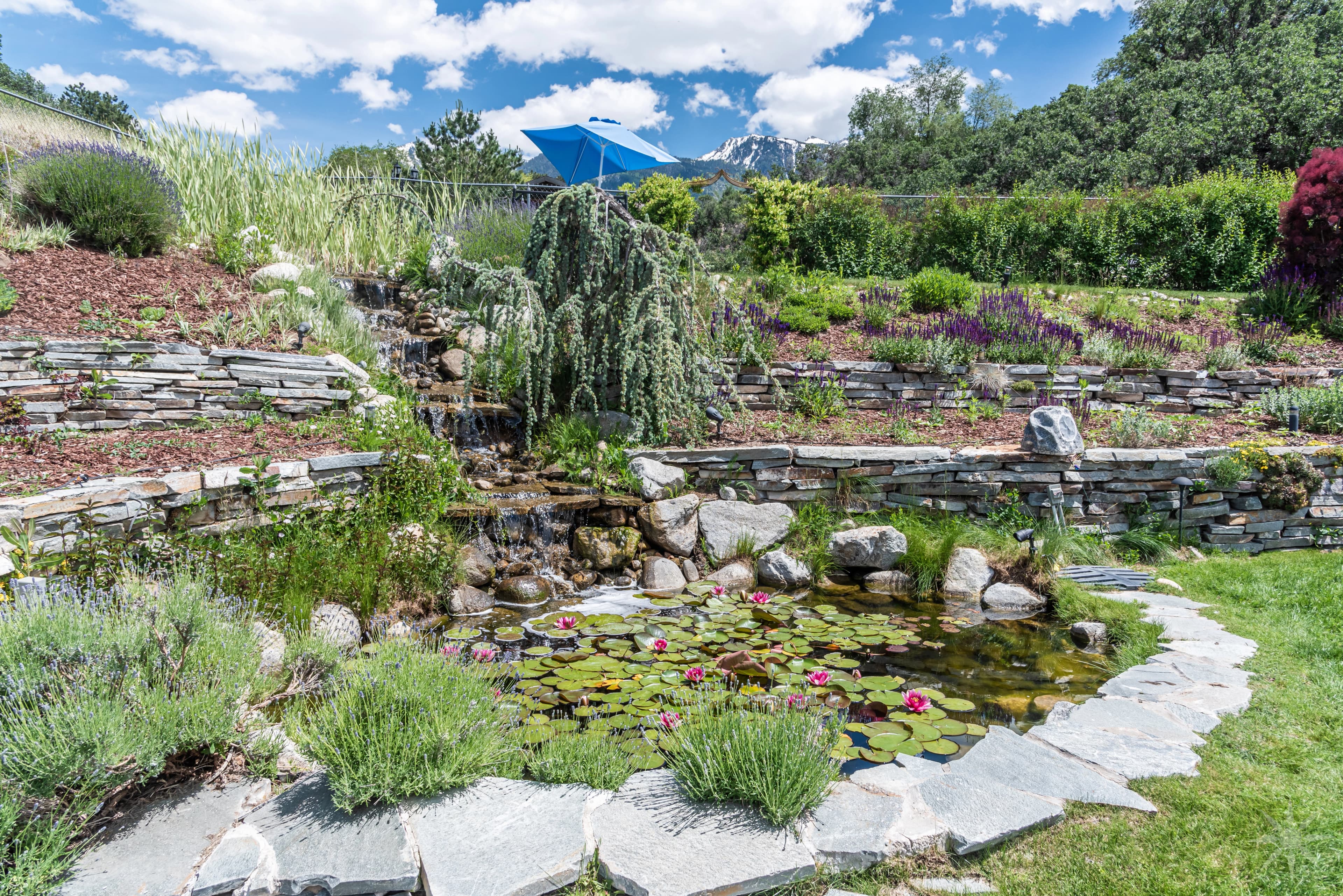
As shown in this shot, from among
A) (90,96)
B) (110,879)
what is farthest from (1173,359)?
(90,96)

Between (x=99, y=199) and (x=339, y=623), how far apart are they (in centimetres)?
584

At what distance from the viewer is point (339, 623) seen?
4125mm

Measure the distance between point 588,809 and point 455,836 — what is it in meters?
0.41

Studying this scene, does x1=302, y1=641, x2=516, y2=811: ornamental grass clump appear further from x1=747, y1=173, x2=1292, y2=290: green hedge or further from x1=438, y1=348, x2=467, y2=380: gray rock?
x1=747, y1=173, x2=1292, y2=290: green hedge

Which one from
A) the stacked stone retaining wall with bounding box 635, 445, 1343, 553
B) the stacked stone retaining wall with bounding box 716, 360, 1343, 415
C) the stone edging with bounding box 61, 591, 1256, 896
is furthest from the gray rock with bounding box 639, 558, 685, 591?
the stone edging with bounding box 61, 591, 1256, 896

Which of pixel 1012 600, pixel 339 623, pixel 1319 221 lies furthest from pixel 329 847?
pixel 1319 221

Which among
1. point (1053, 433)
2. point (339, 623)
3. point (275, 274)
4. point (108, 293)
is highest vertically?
point (275, 274)

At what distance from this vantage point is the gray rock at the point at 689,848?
1963 mm

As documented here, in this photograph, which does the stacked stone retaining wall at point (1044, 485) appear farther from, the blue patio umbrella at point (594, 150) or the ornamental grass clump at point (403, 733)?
the blue patio umbrella at point (594, 150)

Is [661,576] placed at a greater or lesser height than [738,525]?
lesser

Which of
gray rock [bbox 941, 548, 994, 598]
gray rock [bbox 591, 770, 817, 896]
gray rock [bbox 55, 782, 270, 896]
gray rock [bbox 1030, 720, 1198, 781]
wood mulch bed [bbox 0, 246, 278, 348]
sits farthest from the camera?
wood mulch bed [bbox 0, 246, 278, 348]

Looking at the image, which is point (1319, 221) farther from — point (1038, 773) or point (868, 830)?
point (868, 830)

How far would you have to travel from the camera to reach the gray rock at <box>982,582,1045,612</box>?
4.93 m

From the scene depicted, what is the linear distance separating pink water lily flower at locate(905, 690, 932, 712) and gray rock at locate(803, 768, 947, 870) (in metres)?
0.80
